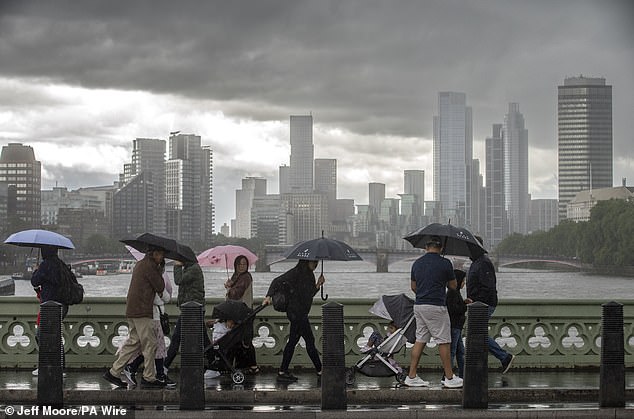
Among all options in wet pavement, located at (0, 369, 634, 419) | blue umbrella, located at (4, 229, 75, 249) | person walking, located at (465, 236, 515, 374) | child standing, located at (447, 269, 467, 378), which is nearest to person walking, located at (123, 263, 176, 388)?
wet pavement, located at (0, 369, 634, 419)

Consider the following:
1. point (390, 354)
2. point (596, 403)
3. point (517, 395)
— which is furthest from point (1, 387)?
point (596, 403)

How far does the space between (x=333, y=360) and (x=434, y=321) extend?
1.69 m

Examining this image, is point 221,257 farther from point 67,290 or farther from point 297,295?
point 67,290

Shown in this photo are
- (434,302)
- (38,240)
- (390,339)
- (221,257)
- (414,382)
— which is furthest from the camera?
(221,257)

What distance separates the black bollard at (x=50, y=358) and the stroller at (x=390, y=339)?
373cm

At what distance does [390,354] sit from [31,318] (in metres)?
5.40

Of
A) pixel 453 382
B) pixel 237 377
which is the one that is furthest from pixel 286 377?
pixel 453 382

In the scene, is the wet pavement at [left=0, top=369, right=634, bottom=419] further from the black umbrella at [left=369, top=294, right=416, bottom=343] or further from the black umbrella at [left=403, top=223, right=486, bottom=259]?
the black umbrella at [left=403, top=223, right=486, bottom=259]

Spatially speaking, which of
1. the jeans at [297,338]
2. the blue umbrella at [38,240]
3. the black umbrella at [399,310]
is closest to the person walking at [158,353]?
the jeans at [297,338]

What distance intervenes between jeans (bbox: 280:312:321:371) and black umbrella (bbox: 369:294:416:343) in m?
1.02

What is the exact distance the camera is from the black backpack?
13.1 meters

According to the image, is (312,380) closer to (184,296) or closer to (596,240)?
(184,296)

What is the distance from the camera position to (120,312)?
14203mm

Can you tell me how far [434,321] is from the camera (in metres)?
12.2
